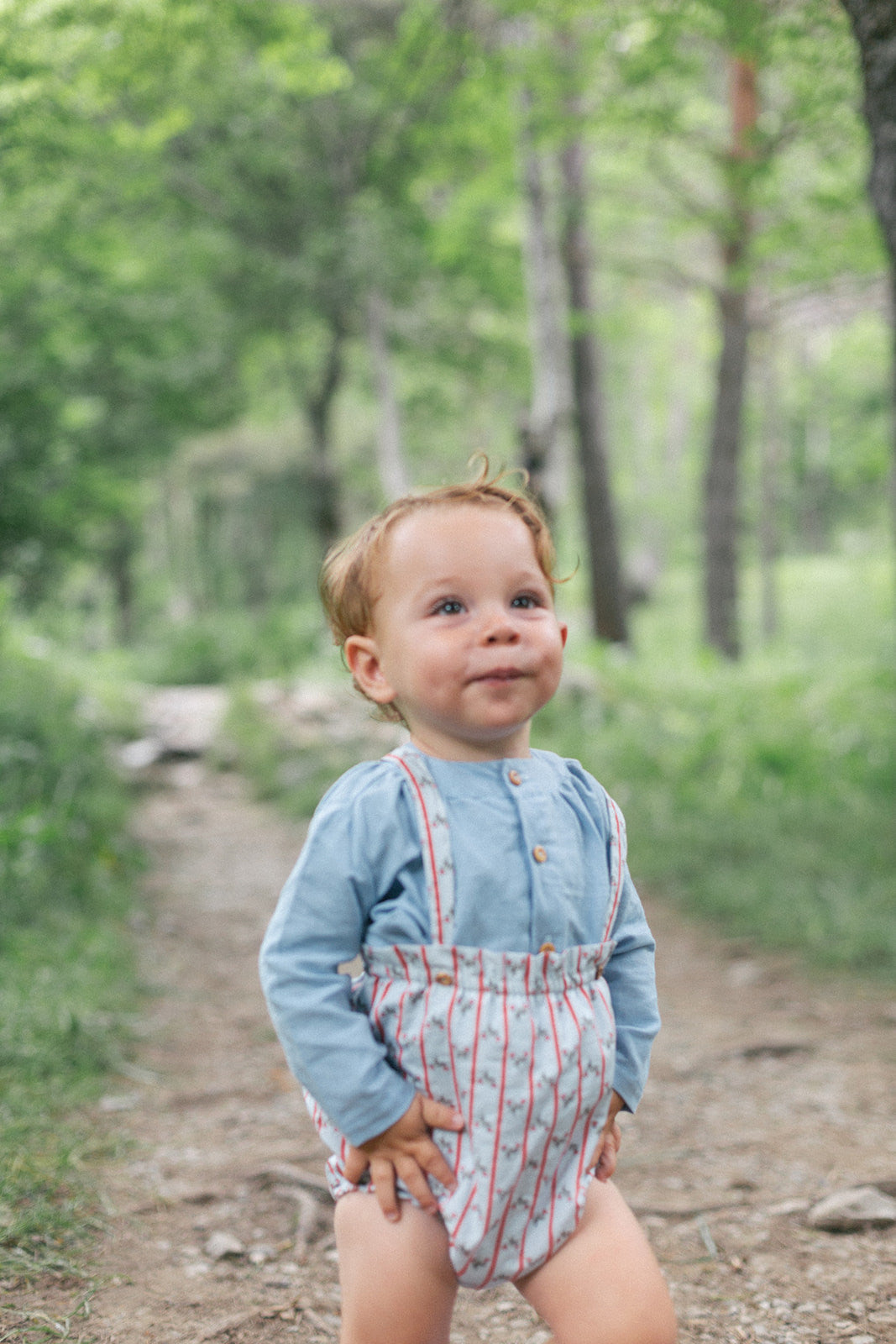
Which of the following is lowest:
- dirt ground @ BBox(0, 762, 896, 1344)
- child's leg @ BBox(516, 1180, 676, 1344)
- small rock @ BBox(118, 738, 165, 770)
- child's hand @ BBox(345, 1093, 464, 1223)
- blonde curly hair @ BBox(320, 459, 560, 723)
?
small rock @ BBox(118, 738, 165, 770)

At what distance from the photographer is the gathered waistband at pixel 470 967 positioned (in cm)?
155

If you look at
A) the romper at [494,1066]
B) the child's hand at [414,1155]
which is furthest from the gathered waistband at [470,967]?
the child's hand at [414,1155]

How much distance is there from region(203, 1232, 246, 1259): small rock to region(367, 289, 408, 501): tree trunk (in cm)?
1206

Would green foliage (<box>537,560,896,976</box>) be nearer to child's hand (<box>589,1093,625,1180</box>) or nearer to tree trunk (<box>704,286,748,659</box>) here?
tree trunk (<box>704,286,748,659</box>)

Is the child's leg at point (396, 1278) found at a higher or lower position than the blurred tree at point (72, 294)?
lower

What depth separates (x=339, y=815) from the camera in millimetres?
1598

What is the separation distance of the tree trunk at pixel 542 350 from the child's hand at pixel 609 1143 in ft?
25.8

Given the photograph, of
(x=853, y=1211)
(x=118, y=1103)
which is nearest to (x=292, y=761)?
(x=118, y=1103)

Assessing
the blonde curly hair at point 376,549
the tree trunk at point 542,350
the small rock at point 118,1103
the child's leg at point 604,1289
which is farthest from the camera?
the tree trunk at point 542,350

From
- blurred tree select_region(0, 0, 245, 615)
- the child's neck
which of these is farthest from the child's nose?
blurred tree select_region(0, 0, 245, 615)

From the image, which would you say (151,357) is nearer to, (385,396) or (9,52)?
(385,396)

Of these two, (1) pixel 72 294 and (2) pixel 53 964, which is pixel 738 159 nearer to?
(1) pixel 72 294

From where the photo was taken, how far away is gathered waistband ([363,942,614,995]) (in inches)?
60.9

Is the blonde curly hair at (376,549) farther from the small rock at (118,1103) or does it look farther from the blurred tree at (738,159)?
the blurred tree at (738,159)
